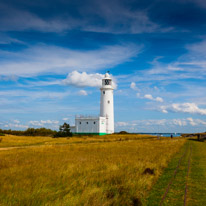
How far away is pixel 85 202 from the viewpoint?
279 inches

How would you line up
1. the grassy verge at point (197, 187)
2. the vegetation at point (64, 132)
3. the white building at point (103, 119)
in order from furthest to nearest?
the white building at point (103, 119)
the vegetation at point (64, 132)
the grassy verge at point (197, 187)

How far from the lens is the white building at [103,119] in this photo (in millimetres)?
67062

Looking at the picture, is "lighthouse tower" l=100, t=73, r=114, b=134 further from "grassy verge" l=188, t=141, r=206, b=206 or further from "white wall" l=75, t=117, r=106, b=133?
"grassy verge" l=188, t=141, r=206, b=206

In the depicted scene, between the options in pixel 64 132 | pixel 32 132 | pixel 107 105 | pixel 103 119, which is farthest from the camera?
pixel 32 132

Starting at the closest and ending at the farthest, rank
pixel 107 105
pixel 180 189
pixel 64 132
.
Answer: pixel 180 189, pixel 64 132, pixel 107 105

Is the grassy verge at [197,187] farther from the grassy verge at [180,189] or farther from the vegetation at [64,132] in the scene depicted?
the vegetation at [64,132]

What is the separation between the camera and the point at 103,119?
67.4 m

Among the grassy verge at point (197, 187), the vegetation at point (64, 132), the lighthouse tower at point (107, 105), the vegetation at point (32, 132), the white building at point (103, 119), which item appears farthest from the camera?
the vegetation at point (32, 132)

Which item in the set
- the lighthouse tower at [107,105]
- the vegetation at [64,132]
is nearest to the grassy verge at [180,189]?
the vegetation at [64,132]

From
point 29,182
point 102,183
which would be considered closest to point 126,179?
point 102,183

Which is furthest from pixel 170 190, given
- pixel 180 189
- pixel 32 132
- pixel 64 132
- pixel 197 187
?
pixel 32 132

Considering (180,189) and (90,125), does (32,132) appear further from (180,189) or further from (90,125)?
(180,189)

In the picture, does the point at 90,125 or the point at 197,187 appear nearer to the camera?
the point at 197,187

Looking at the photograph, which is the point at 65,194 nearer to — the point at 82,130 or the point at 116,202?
the point at 116,202
